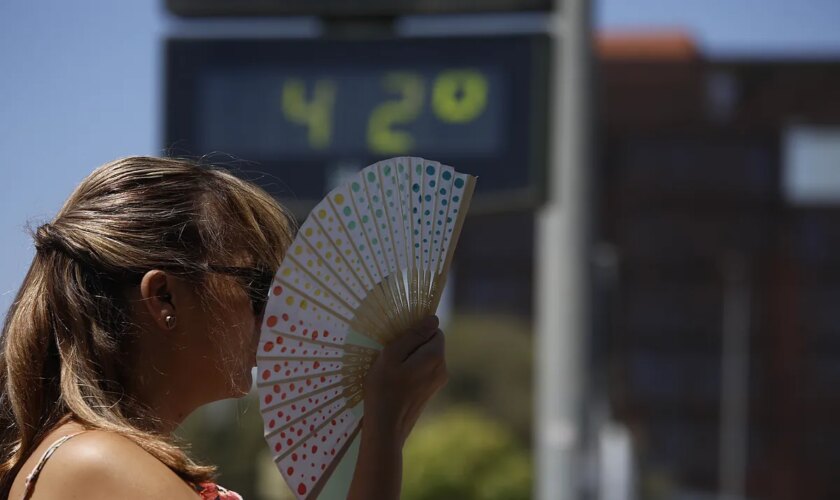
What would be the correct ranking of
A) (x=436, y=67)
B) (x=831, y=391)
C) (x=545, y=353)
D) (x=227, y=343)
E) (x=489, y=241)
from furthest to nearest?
(x=489, y=241) < (x=831, y=391) < (x=545, y=353) < (x=436, y=67) < (x=227, y=343)

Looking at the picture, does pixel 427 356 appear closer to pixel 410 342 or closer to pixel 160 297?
pixel 410 342

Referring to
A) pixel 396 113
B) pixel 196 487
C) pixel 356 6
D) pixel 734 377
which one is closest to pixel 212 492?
pixel 196 487

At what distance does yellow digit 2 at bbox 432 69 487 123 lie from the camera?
165 inches

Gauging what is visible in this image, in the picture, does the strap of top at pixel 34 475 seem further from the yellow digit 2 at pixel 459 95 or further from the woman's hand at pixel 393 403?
the yellow digit 2 at pixel 459 95

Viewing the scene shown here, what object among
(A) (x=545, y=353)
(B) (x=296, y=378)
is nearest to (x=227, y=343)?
(B) (x=296, y=378)

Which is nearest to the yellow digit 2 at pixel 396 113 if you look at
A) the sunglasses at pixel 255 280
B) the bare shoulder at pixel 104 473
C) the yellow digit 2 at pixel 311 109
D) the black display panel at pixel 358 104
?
the black display panel at pixel 358 104

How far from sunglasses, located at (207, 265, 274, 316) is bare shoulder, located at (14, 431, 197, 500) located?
0.70 feet

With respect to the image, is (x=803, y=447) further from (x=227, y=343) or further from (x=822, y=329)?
(x=227, y=343)

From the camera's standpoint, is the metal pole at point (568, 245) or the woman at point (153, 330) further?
the metal pole at point (568, 245)

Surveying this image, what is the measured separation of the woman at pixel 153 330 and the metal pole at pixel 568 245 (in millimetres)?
3107

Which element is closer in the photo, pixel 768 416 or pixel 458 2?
pixel 458 2

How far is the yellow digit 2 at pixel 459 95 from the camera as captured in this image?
4.19 m

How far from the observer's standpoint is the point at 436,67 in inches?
167

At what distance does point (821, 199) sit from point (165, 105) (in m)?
41.7
